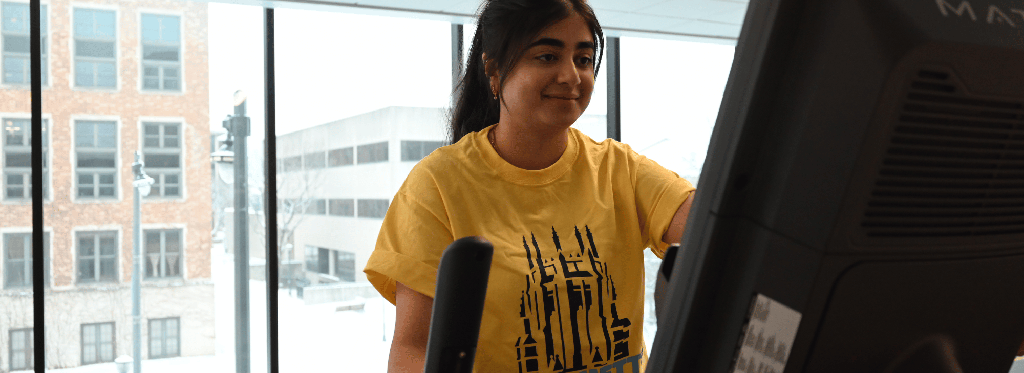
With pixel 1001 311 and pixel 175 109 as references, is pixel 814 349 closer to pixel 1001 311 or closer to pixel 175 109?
pixel 1001 311

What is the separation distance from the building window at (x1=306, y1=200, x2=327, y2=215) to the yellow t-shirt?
3.39m

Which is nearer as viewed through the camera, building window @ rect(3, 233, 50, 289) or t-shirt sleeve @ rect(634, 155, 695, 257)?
t-shirt sleeve @ rect(634, 155, 695, 257)

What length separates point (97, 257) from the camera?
391cm

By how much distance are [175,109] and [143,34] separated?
1.35 feet

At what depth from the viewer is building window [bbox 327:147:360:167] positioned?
170 inches

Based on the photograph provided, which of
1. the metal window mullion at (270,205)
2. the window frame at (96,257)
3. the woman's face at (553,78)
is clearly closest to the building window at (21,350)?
the window frame at (96,257)

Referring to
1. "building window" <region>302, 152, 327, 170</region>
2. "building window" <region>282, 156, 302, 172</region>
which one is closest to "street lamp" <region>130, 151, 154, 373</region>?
"building window" <region>282, 156, 302, 172</region>


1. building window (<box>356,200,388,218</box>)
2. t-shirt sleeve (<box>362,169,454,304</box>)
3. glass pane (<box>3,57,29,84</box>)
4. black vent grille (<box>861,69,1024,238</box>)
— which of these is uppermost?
glass pane (<box>3,57,29,84</box>)

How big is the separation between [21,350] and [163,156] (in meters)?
1.13

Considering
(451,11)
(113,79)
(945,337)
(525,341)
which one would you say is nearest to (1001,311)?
(945,337)

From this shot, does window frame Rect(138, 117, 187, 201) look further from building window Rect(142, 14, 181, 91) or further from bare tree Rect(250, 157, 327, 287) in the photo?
bare tree Rect(250, 157, 327, 287)

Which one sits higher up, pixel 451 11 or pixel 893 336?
pixel 451 11

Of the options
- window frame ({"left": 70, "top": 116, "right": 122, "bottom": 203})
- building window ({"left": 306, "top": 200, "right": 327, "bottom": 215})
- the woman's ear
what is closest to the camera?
the woman's ear

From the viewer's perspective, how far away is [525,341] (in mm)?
886
